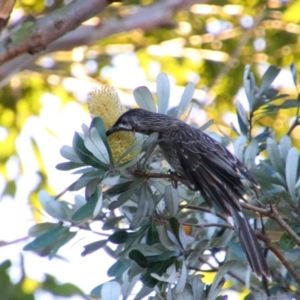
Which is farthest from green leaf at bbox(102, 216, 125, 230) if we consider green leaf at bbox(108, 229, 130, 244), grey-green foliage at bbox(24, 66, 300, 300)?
green leaf at bbox(108, 229, 130, 244)

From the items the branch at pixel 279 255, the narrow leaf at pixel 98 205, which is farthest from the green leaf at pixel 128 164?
the branch at pixel 279 255

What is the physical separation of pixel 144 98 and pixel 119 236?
2.00ft

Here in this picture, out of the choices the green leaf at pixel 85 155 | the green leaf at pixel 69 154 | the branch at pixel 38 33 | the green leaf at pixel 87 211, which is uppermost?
the branch at pixel 38 33

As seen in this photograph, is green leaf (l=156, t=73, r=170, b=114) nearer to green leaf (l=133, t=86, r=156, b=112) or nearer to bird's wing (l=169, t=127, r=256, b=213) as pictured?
green leaf (l=133, t=86, r=156, b=112)

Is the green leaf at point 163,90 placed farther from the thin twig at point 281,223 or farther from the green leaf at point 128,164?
the thin twig at point 281,223

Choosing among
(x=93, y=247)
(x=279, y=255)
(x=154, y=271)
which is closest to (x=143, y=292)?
(x=154, y=271)

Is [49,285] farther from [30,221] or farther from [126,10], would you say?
[126,10]

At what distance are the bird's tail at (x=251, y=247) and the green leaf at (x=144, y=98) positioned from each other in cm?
57

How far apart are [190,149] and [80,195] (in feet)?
1.74

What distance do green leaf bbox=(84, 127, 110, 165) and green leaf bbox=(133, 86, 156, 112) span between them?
551 millimetres

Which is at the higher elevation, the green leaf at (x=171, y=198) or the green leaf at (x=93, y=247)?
the green leaf at (x=171, y=198)

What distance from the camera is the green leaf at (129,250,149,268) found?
8.12ft

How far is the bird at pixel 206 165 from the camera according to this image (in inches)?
106

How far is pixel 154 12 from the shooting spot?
4.88m
